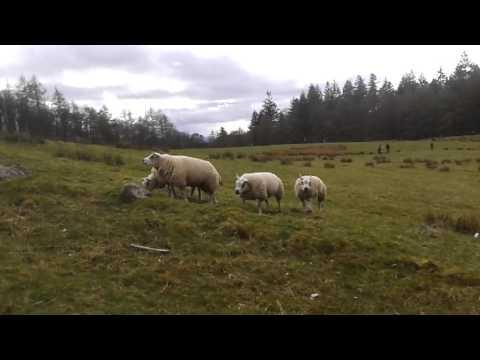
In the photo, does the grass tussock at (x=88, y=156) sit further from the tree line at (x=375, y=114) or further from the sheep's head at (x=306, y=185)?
the tree line at (x=375, y=114)

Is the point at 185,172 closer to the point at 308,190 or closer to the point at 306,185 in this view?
the point at 306,185

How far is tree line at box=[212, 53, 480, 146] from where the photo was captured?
290 feet

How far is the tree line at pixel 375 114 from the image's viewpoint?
8844 centimetres

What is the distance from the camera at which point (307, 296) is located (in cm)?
862

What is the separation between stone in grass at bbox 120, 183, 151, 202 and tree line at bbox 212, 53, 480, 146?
85.5m

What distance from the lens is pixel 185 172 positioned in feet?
54.0

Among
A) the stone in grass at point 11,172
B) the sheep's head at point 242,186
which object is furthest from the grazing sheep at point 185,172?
the stone in grass at point 11,172

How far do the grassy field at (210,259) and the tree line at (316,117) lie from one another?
61717mm

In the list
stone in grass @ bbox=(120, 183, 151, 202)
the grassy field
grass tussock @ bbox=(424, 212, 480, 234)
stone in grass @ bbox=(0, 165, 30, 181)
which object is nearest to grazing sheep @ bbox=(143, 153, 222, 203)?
stone in grass @ bbox=(120, 183, 151, 202)

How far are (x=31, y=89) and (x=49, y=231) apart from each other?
86167 millimetres

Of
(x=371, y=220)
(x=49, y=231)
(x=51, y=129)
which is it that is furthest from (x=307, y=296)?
(x=51, y=129)

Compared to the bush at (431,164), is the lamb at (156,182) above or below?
above

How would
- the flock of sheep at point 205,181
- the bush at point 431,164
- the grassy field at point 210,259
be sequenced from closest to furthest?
1. the grassy field at point 210,259
2. the flock of sheep at point 205,181
3. the bush at point 431,164

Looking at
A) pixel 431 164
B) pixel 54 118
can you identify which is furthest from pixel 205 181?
pixel 54 118
